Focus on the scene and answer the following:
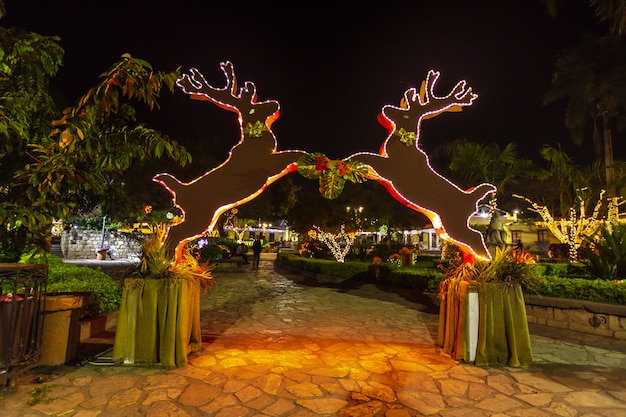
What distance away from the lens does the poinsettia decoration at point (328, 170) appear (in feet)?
18.5

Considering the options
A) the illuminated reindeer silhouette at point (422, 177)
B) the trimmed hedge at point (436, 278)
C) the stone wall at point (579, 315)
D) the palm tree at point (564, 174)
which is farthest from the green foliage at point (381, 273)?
the palm tree at point (564, 174)

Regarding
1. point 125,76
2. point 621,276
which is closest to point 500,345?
point 125,76

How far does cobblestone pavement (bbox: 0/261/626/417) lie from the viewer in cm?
389

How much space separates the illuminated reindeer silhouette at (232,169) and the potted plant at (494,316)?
3.07 m

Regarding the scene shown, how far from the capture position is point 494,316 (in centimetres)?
528

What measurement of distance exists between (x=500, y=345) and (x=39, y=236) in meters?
5.99

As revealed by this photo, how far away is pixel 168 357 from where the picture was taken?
16.3ft

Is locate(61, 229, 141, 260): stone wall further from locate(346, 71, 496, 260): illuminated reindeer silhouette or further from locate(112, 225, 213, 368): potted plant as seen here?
locate(346, 71, 496, 260): illuminated reindeer silhouette

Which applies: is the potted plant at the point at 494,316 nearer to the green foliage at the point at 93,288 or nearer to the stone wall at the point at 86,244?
the green foliage at the point at 93,288

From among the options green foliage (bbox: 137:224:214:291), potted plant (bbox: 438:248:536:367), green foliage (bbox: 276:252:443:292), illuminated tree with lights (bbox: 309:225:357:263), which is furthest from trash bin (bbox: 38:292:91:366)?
illuminated tree with lights (bbox: 309:225:357:263)

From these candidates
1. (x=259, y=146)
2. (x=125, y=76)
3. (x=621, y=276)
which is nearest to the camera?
(x=125, y=76)

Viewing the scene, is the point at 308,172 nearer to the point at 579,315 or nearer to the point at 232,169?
the point at 232,169

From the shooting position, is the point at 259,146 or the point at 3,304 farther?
the point at 259,146

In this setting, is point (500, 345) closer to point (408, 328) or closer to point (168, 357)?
point (408, 328)
